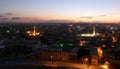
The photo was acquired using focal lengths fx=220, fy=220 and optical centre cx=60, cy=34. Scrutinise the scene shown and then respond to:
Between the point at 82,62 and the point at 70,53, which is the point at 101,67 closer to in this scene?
the point at 82,62

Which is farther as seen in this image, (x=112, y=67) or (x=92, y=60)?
(x=92, y=60)

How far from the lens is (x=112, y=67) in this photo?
84.6 ft

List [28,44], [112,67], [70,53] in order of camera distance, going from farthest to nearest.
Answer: [28,44] → [70,53] → [112,67]

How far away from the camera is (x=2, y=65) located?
25500 millimetres

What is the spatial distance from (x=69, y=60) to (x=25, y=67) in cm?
718

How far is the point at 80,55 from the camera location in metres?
29.7

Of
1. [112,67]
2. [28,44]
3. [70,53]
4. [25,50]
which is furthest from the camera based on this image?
[28,44]

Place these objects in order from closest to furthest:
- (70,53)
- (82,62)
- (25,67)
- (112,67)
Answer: (25,67) < (112,67) < (82,62) < (70,53)

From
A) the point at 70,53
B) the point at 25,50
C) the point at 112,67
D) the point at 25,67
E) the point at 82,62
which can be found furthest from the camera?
the point at 25,50

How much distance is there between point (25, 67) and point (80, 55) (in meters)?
8.61

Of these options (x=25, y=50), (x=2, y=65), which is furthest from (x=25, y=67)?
(x=25, y=50)

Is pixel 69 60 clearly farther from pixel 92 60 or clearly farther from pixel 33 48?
→ pixel 33 48

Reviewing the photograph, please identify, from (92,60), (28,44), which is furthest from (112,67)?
(28,44)

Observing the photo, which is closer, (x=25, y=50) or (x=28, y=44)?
(x=25, y=50)
